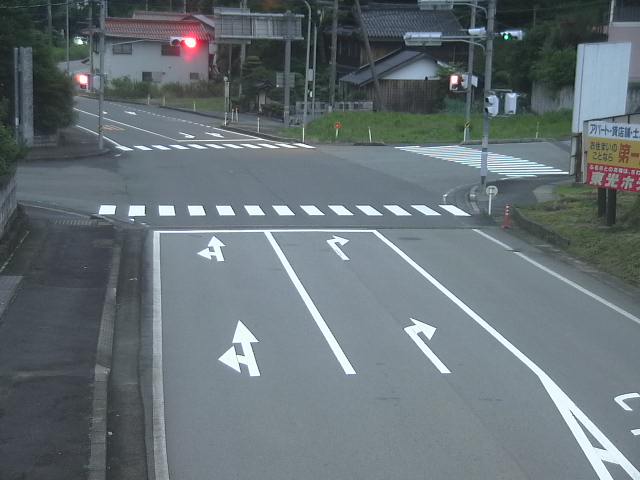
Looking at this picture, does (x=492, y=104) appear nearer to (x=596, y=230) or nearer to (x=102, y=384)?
(x=596, y=230)

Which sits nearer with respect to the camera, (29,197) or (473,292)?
(473,292)

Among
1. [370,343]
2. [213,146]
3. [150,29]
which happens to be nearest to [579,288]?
[370,343]

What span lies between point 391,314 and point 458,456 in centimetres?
632

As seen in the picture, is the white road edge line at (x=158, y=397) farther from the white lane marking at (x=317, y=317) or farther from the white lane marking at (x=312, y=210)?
the white lane marking at (x=312, y=210)

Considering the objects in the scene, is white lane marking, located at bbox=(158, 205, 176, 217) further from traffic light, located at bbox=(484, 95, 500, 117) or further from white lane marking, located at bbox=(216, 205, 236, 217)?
traffic light, located at bbox=(484, 95, 500, 117)

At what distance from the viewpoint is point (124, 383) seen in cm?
1195

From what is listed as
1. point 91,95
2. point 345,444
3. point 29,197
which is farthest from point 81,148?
point 91,95

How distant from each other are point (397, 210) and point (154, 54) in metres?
62.9

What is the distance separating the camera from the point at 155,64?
86625 mm

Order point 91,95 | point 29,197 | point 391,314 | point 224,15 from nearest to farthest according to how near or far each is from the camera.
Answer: point 391,314
point 29,197
point 224,15
point 91,95

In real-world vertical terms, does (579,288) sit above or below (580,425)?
below

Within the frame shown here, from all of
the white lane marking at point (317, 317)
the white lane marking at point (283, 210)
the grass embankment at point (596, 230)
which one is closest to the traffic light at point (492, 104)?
the grass embankment at point (596, 230)

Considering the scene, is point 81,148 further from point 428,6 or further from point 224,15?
point 428,6

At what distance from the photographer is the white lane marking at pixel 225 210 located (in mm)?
26598
